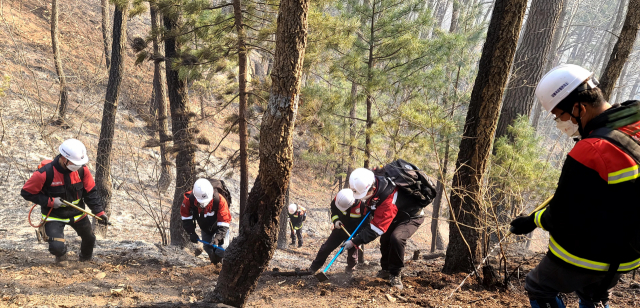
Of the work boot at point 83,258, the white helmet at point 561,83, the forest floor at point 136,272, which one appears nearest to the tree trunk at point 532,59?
the forest floor at point 136,272

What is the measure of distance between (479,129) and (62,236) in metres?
6.22

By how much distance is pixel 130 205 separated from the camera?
12414mm

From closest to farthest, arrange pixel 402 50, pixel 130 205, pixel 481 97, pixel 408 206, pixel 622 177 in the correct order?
pixel 622 177
pixel 481 97
pixel 408 206
pixel 402 50
pixel 130 205

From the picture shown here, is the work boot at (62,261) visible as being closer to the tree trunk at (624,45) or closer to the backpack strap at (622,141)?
the backpack strap at (622,141)

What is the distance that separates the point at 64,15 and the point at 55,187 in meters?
18.5

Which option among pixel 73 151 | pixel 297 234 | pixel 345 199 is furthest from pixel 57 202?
pixel 297 234

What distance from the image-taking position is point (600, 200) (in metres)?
2.42

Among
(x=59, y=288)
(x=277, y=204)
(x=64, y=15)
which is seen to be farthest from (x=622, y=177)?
(x=64, y=15)

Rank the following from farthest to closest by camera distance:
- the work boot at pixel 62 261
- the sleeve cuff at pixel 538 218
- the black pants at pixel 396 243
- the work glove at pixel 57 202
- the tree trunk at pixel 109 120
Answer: the tree trunk at pixel 109 120
the work boot at pixel 62 261
the work glove at pixel 57 202
the black pants at pixel 396 243
the sleeve cuff at pixel 538 218

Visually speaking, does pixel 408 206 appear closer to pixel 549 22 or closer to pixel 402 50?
pixel 402 50

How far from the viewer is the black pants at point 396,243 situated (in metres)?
5.34

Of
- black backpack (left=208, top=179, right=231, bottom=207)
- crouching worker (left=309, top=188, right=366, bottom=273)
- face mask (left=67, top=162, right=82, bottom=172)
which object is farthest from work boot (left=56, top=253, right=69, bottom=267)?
crouching worker (left=309, top=188, right=366, bottom=273)

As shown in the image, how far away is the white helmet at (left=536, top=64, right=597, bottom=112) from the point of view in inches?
103

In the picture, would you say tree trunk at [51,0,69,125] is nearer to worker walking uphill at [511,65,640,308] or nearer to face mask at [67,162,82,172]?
face mask at [67,162,82,172]
